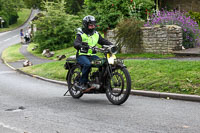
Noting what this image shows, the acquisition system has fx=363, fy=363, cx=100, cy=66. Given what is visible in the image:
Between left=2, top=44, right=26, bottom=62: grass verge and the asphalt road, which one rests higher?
left=2, top=44, right=26, bottom=62: grass verge

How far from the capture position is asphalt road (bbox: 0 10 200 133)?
226 inches

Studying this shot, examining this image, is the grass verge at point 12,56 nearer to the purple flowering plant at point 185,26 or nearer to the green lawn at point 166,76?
the purple flowering plant at point 185,26

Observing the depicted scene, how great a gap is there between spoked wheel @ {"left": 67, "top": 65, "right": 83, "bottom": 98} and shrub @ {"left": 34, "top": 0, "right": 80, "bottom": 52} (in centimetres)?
2101

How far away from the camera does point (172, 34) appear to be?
54.1ft

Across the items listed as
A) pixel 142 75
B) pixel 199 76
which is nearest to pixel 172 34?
pixel 142 75

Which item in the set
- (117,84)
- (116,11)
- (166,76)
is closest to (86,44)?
(117,84)

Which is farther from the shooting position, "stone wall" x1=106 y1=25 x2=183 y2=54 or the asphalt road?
"stone wall" x1=106 y1=25 x2=183 y2=54

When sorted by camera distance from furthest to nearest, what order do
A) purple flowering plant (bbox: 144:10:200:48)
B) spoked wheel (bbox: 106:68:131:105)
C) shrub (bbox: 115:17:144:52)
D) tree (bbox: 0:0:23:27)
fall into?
tree (bbox: 0:0:23:27)
shrub (bbox: 115:17:144:52)
purple flowering plant (bbox: 144:10:200:48)
spoked wheel (bbox: 106:68:131:105)

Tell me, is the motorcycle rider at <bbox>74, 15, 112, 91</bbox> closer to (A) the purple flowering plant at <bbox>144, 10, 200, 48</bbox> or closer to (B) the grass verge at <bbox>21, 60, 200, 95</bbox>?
(B) the grass verge at <bbox>21, 60, 200, 95</bbox>

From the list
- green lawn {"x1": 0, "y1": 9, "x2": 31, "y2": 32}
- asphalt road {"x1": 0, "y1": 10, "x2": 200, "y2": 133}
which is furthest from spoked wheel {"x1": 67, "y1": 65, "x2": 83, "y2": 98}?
green lawn {"x1": 0, "y1": 9, "x2": 31, "y2": 32}

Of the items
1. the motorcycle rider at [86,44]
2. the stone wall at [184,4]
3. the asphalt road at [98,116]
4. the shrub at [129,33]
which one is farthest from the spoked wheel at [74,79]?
the stone wall at [184,4]

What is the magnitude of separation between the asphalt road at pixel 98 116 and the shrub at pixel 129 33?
30.7 ft

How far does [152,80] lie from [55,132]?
5221 mm

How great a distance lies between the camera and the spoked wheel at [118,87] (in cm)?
748
